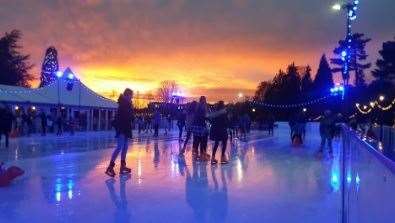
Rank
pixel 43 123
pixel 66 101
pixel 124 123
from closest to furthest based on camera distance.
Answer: pixel 124 123
pixel 43 123
pixel 66 101

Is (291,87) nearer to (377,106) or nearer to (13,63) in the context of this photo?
(377,106)

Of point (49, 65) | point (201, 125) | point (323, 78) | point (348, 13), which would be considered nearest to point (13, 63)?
point (49, 65)

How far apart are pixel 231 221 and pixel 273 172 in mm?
5191

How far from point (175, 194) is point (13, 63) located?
2353 inches

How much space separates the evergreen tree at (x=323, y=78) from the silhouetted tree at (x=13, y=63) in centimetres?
3253

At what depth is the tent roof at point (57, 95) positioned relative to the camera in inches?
1196

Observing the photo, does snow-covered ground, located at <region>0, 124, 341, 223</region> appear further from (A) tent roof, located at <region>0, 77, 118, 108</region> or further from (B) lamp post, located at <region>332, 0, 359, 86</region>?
(A) tent roof, located at <region>0, 77, 118, 108</region>

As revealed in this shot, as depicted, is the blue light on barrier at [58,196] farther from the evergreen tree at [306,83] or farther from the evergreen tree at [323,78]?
the evergreen tree at [306,83]

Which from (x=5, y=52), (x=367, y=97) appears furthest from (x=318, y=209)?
(x=5, y=52)

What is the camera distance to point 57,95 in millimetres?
34281

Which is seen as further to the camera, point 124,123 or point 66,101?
point 66,101

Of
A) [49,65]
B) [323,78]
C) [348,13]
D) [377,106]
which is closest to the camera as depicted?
[348,13]

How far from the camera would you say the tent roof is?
99.6 ft

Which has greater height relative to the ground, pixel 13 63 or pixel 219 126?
pixel 13 63
